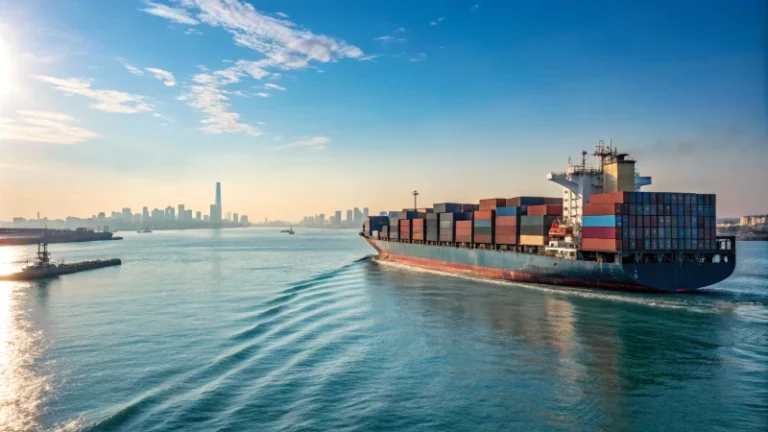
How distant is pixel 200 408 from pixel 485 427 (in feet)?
34.4

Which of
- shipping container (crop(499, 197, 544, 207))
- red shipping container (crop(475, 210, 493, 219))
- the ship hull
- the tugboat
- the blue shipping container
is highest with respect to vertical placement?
shipping container (crop(499, 197, 544, 207))

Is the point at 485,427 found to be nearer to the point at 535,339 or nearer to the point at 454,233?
the point at 535,339

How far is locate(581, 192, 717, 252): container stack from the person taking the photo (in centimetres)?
4041

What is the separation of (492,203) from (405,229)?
19.9 m

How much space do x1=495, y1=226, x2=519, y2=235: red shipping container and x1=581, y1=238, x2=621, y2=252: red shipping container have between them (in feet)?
33.1

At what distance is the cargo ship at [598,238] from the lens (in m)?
40.5

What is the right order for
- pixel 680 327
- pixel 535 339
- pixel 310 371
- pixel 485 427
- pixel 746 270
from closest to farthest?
1. pixel 485 427
2. pixel 310 371
3. pixel 535 339
4. pixel 680 327
5. pixel 746 270

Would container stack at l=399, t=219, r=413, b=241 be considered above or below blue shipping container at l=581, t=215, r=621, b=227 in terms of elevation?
below

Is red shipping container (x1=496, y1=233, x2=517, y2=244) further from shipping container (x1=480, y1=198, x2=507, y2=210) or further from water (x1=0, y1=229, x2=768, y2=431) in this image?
water (x1=0, y1=229, x2=768, y2=431)

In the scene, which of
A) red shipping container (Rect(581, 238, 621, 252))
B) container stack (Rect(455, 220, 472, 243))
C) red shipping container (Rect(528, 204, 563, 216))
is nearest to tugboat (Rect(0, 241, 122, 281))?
container stack (Rect(455, 220, 472, 243))

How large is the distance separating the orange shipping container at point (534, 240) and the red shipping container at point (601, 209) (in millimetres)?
6091

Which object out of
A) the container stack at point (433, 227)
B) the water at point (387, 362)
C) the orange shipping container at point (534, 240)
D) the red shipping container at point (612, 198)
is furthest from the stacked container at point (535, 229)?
the container stack at point (433, 227)

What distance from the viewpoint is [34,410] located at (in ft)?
57.9

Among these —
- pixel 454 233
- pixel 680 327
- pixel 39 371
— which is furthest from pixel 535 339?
pixel 454 233
